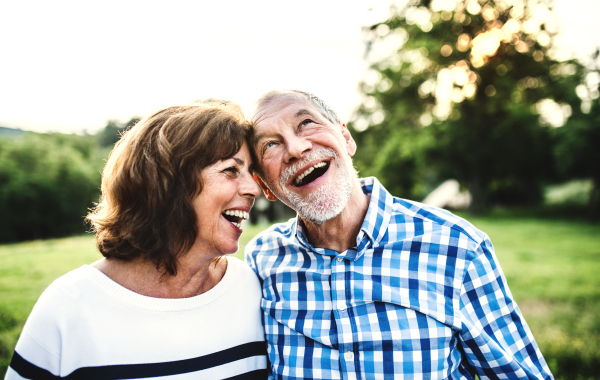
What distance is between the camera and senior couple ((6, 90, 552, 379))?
2016 mm

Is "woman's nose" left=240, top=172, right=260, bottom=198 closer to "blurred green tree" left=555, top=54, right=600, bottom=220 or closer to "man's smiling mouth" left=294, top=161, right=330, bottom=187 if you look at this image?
"man's smiling mouth" left=294, top=161, right=330, bottom=187

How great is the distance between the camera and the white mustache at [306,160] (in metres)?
2.43

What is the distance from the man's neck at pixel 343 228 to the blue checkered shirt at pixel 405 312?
147mm

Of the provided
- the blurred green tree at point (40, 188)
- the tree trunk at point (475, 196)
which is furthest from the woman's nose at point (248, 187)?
the blurred green tree at point (40, 188)

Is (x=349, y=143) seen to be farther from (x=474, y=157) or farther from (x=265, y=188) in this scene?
(x=474, y=157)

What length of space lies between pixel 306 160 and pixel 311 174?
0.20 metres

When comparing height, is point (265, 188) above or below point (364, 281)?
above

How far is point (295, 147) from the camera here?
239 cm

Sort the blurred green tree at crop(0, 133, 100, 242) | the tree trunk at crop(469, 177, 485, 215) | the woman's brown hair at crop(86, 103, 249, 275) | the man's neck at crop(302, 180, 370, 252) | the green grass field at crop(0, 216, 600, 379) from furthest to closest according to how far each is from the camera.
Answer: the blurred green tree at crop(0, 133, 100, 242)
the tree trunk at crop(469, 177, 485, 215)
the green grass field at crop(0, 216, 600, 379)
the man's neck at crop(302, 180, 370, 252)
the woman's brown hair at crop(86, 103, 249, 275)

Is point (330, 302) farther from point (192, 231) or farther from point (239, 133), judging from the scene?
point (239, 133)

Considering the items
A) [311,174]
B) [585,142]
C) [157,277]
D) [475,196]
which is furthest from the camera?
[475,196]

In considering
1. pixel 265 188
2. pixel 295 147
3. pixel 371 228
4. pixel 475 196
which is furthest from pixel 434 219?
pixel 475 196

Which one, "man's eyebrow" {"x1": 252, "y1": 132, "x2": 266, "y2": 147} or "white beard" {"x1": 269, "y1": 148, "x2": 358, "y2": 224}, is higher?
"man's eyebrow" {"x1": 252, "y1": 132, "x2": 266, "y2": 147}

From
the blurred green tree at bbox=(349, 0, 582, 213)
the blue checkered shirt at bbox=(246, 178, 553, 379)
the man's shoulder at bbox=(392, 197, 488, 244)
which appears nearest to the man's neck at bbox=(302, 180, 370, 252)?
the blue checkered shirt at bbox=(246, 178, 553, 379)
